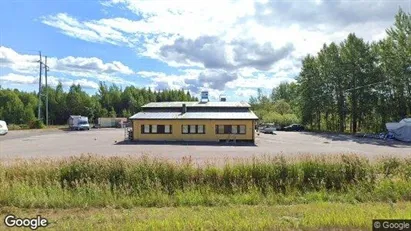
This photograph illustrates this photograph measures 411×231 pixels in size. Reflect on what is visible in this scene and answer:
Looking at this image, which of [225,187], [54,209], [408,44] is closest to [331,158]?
[225,187]

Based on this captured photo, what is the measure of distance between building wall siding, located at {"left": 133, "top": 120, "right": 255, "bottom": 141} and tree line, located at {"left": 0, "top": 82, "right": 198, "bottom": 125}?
42.5 metres

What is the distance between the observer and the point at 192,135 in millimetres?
36188

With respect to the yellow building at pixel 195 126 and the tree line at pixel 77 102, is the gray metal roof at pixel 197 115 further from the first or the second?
the tree line at pixel 77 102

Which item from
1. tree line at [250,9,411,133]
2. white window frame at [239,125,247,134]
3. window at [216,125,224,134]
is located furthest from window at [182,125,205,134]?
tree line at [250,9,411,133]

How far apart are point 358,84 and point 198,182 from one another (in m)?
50.2

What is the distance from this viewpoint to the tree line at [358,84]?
46906 millimetres

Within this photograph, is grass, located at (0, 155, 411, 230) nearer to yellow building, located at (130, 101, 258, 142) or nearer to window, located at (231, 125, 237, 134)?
yellow building, located at (130, 101, 258, 142)

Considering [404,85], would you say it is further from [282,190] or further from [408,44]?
[282,190]

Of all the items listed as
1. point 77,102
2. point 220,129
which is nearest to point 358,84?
point 220,129

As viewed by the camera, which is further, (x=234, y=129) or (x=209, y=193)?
(x=234, y=129)

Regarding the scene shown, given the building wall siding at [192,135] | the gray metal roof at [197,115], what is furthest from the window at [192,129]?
the gray metal roof at [197,115]

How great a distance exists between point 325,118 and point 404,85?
1925 cm

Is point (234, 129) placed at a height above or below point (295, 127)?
above

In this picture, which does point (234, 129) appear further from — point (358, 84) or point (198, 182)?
point (358, 84)
